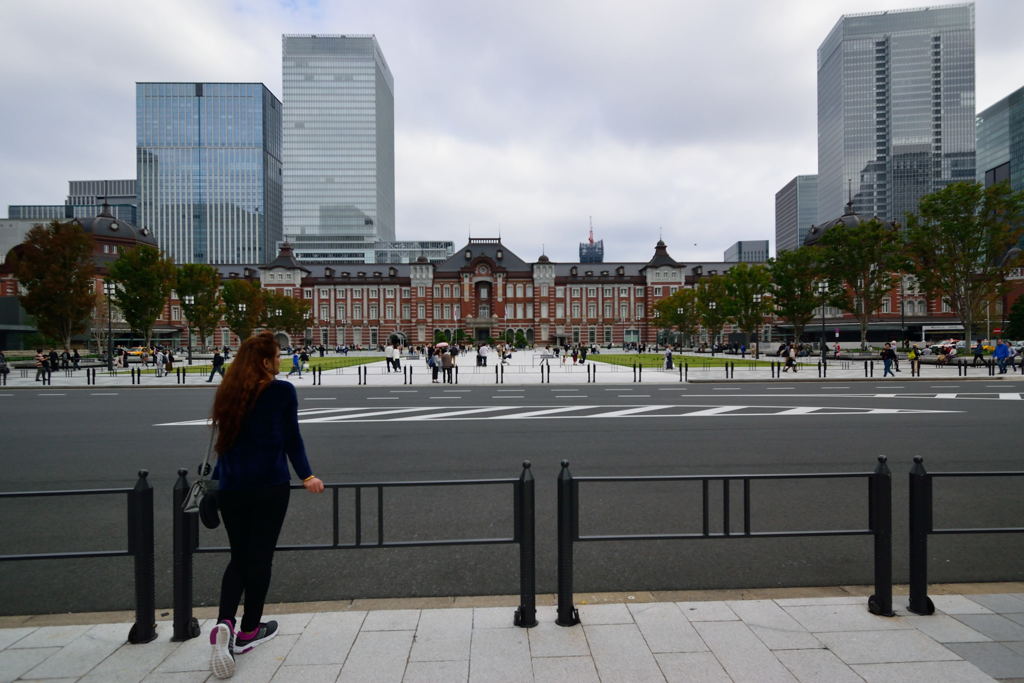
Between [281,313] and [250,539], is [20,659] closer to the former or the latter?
[250,539]

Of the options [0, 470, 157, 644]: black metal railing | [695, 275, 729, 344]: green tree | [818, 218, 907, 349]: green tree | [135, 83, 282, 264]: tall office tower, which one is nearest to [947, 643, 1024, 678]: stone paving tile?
[0, 470, 157, 644]: black metal railing

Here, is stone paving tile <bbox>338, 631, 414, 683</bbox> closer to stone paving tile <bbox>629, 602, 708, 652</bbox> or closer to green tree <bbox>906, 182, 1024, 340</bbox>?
stone paving tile <bbox>629, 602, 708, 652</bbox>

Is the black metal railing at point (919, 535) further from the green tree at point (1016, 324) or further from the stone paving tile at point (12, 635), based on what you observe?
the green tree at point (1016, 324)

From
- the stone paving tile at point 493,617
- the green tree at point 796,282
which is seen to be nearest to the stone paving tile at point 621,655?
the stone paving tile at point 493,617

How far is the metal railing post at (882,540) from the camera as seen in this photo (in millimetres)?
4156

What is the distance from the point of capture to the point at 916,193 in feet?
484

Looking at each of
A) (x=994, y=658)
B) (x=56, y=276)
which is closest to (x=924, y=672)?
(x=994, y=658)

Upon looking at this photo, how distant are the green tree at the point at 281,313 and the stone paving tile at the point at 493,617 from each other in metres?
65.0

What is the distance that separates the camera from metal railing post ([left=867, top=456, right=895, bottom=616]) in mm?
4156

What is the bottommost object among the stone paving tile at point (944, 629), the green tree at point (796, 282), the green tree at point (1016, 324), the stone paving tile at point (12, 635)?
the stone paving tile at point (12, 635)

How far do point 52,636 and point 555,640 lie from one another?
3.63 metres

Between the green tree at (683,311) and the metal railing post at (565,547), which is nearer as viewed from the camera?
the metal railing post at (565,547)

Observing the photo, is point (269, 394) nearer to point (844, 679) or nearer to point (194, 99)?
point (844, 679)

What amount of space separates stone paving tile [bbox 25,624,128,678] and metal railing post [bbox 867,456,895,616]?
5.55 m
